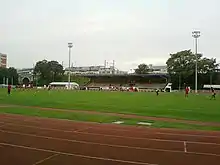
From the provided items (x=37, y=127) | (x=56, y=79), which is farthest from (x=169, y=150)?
(x=56, y=79)

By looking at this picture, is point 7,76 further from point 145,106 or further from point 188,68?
point 145,106

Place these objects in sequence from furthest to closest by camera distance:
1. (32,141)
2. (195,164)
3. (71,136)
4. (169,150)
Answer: (71,136)
(32,141)
(169,150)
(195,164)

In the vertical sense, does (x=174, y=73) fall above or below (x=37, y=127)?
above

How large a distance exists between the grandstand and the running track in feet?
327

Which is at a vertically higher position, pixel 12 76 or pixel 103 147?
pixel 12 76

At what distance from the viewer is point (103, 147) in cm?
1014

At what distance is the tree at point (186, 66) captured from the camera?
91.6 m

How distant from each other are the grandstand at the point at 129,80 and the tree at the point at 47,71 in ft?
41.8

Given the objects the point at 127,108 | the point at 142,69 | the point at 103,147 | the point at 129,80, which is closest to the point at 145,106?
the point at 127,108

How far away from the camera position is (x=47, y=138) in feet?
38.6

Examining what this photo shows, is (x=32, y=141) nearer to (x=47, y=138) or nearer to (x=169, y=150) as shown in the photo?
(x=47, y=138)

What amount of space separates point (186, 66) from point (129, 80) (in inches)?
1410

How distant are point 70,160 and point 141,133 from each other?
550 centimetres

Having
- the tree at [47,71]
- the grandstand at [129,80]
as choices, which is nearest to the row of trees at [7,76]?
the tree at [47,71]
